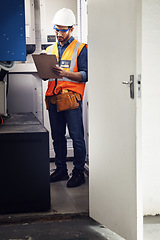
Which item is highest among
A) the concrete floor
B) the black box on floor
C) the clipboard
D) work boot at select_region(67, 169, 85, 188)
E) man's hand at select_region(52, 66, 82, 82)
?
the clipboard

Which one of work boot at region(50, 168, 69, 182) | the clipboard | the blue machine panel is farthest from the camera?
work boot at region(50, 168, 69, 182)

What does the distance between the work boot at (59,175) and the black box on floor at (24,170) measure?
82 centimetres

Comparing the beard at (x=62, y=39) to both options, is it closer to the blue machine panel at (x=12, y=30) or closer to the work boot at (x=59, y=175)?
the blue machine panel at (x=12, y=30)

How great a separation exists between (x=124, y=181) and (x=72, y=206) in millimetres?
774

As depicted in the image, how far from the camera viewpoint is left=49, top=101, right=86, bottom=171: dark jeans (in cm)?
314

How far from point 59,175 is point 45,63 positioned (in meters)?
1.04

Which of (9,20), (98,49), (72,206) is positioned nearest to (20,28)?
(9,20)

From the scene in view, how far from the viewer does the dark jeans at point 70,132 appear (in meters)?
3.14

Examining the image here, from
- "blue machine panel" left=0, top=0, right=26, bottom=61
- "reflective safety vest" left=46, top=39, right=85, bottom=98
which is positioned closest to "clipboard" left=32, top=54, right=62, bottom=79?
"reflective safety vest" left=46, top=39, right=85, bottom=98

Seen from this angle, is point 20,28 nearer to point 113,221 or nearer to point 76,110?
point 76,110

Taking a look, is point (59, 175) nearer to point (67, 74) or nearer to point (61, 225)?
point (67, 74)

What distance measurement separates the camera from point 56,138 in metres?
3.28

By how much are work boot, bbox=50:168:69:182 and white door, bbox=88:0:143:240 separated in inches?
38.9

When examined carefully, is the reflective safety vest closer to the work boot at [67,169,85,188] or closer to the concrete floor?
the work boot at [67,169,85,188]
